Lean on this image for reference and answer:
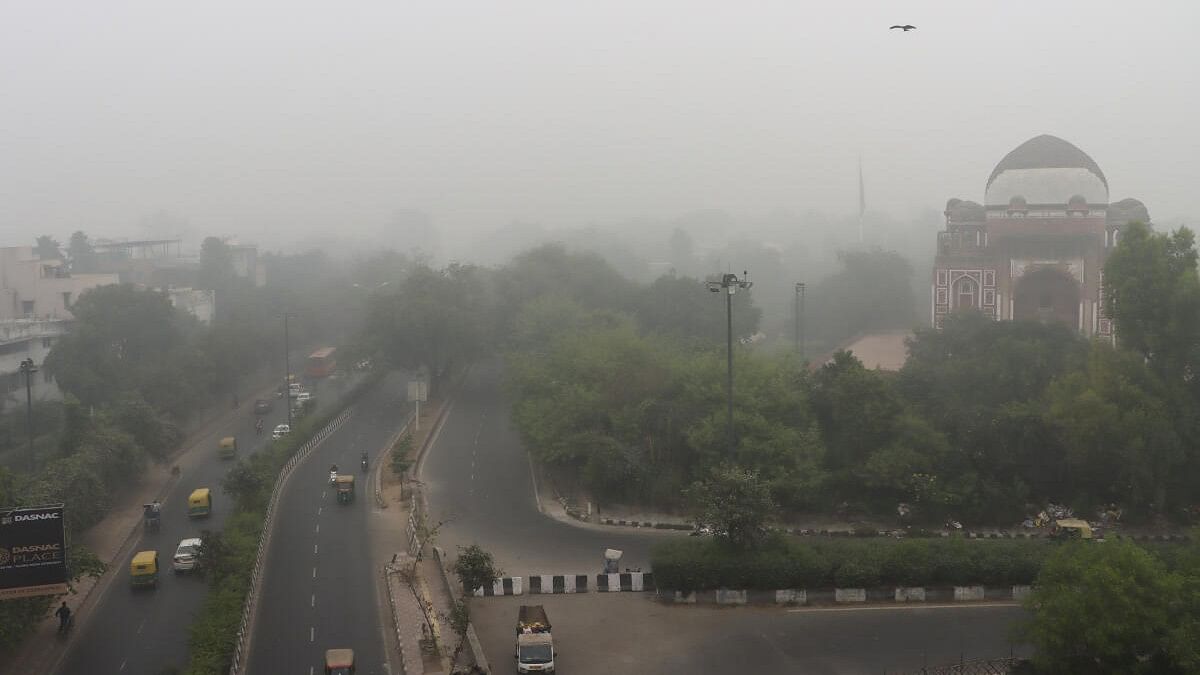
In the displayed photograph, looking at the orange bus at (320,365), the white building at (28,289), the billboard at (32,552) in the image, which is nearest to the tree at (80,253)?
the white building at (28,289)

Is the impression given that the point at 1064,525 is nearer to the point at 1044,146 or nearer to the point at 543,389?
the point at 543,389

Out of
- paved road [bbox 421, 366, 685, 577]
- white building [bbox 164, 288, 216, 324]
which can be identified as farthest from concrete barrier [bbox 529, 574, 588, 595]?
white building [bbox 164, 288, 216, 324]

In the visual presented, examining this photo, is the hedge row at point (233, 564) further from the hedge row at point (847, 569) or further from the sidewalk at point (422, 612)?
the hedge row at point (847, 569)

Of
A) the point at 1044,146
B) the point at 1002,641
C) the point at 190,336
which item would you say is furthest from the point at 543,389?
the point at 190,336

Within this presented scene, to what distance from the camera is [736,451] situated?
2838 cm

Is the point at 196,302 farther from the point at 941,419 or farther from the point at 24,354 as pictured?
the point at 941,419

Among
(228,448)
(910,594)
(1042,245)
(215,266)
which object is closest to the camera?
(910,594)

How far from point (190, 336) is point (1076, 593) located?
5303 cm

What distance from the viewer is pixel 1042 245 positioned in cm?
4878

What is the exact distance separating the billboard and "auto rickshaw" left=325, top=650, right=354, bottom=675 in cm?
539

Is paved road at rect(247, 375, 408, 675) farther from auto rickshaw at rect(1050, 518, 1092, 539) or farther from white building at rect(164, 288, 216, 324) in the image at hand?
white building at rect(164, 288, 216, 324)

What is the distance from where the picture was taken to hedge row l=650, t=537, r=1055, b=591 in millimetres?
21453

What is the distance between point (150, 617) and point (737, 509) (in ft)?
41.7

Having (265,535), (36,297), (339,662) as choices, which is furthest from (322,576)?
(36,297)
